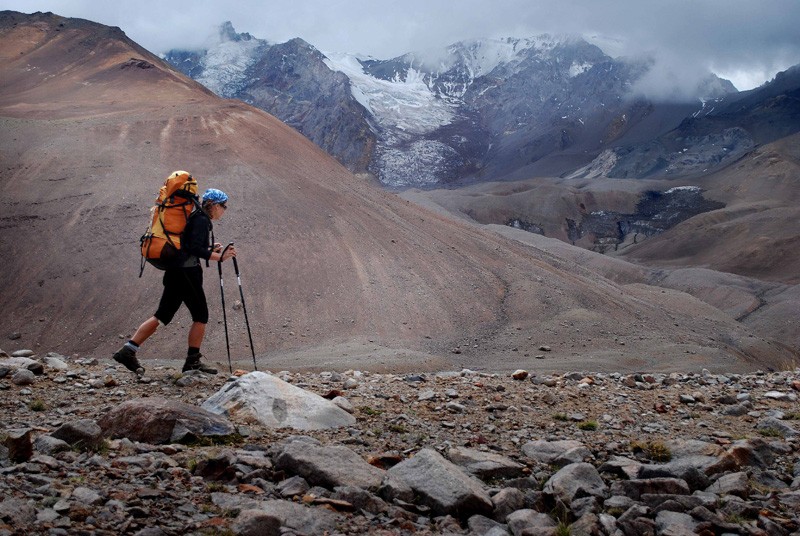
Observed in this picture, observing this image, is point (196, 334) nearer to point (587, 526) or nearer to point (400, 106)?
point (587, 526)

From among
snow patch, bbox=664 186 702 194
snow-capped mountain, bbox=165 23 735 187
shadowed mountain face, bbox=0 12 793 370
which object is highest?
snow-capped mountain, bbox=165 23 735 187

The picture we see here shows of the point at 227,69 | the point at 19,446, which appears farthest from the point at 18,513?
the point at 227,69

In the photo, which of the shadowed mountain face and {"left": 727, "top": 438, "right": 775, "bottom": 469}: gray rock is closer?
{"left": 727, "top": 438, "right": 775, "bottom": 469}: gray rock

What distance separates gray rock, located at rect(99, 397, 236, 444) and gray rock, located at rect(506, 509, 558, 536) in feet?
7.57

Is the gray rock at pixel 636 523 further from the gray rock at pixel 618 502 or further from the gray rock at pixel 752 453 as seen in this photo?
the gray rock at pixel 752 453

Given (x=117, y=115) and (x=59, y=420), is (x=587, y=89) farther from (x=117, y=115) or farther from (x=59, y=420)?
(x=59, y=420)

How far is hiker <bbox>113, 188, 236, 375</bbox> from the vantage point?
8180 mm

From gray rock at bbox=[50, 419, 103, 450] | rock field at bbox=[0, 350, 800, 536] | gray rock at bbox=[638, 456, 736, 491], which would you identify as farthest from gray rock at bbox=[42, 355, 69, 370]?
gray rock at bbox=[638, 456, 736, 491]

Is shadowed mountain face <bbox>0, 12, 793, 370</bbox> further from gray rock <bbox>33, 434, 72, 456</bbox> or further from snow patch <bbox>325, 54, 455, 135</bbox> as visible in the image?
snow patch <bbox>325, 54, 455, 135</bbox>

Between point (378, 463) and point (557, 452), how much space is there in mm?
1418

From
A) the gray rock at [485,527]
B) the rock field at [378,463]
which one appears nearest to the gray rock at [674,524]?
the rock field at [378,463]

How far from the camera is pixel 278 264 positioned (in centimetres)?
2342

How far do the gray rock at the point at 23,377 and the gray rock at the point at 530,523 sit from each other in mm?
5043

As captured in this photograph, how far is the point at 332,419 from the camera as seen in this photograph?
660cm
